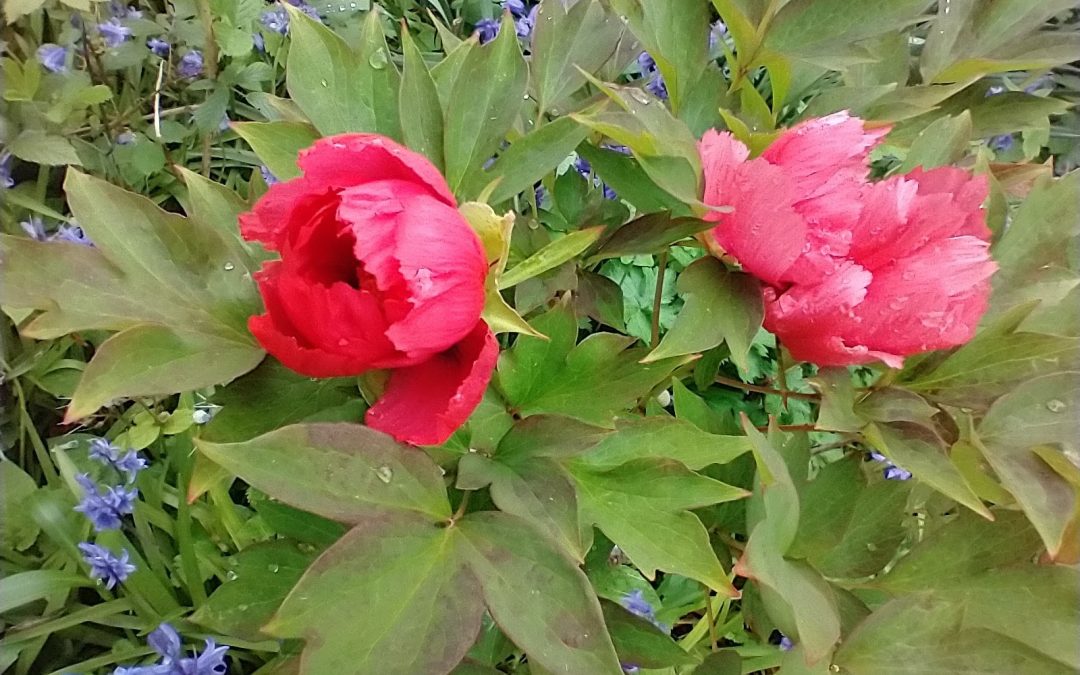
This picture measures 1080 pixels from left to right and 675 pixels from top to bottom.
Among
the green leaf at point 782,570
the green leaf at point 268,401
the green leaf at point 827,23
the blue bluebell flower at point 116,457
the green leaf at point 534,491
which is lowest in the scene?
the blue bluebell flower at point 116,457

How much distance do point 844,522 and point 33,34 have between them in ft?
3.57

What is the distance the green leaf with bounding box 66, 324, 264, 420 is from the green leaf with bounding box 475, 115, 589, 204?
0.17 m

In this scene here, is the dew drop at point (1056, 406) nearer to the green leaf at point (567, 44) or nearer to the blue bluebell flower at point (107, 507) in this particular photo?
the green leaf at point (567, 44)

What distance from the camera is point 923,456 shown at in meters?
0.43

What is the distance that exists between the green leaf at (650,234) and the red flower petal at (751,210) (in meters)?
0.02

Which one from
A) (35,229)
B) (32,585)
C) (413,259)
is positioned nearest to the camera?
(413,259)

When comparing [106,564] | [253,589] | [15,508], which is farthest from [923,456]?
[15,508]

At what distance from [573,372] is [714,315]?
0.08 metres

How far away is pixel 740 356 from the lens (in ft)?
1.38

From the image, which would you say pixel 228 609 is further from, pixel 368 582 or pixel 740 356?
pixel 740 356

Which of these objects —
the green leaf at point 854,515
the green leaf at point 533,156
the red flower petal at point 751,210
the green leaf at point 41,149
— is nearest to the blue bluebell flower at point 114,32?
the green leaf at point 41,149

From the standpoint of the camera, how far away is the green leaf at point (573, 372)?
45cm

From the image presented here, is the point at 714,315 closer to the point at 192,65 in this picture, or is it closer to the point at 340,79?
the point at 340,79

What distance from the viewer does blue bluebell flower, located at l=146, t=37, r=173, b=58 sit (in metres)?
0.99
